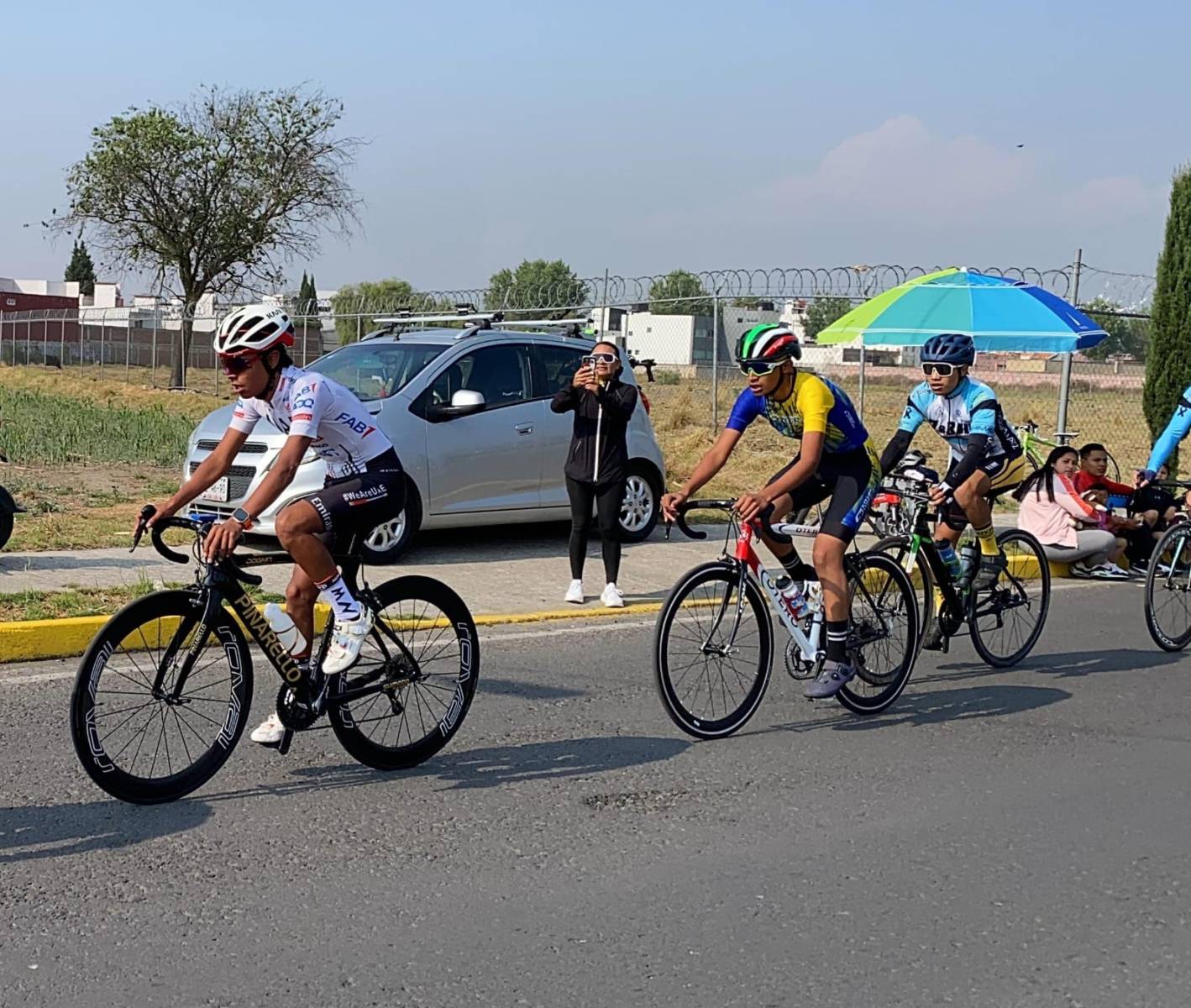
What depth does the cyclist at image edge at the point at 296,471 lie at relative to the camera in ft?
17.9

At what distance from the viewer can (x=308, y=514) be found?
562 cm

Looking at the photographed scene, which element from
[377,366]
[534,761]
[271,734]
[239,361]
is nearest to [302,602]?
[271,734]

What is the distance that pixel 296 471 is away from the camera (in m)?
5.48

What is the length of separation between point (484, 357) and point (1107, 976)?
876cm

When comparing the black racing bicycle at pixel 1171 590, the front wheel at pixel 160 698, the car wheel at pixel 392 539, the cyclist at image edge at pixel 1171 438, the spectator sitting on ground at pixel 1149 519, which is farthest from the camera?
the spectator sitting on ground at pixel 1149 519

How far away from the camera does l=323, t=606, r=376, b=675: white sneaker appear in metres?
5.75

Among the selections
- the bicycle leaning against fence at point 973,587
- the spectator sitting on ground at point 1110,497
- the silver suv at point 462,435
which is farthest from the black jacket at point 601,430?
the spectator sitting on ground at point 1110,497

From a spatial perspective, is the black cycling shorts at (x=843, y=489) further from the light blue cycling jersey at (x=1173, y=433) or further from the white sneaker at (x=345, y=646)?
the light blue cycling jersey at (x=1173, y=433)

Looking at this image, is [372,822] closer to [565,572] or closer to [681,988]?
[681,988]

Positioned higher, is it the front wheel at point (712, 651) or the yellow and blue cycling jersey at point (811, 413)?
the yellow and blue cycling jersey at point (811, 413)

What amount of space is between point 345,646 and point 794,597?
2.32 meters

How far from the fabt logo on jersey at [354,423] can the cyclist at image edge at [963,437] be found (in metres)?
3.23

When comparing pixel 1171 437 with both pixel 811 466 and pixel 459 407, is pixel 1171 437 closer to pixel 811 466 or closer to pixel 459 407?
pixel 811 466

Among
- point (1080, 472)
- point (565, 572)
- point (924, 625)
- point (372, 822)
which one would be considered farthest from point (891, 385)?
point (372, 822)
